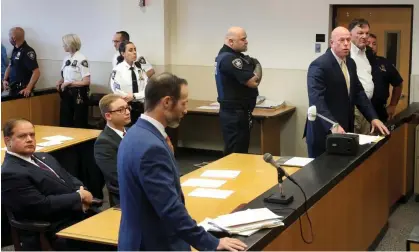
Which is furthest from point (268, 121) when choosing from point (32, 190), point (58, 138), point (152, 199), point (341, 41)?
point (152, 199)

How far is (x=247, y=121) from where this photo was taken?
239 inches

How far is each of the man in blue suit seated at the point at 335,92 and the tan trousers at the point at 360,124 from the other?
0.66 m

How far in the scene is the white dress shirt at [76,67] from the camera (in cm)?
812

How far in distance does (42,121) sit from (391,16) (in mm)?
4407

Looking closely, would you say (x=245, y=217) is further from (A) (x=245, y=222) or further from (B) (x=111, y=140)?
(B) (x=111, y=140)

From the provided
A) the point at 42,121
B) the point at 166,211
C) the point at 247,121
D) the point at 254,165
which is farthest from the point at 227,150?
the point at 166,211

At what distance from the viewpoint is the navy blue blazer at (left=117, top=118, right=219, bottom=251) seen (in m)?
2.38

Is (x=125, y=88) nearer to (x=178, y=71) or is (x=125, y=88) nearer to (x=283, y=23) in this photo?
(x=178, y=71)

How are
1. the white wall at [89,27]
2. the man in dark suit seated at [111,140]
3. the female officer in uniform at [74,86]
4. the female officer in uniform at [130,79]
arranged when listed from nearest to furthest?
the man in dark suit seated at [111,140] < the female officer in uniform at [130,79] < the female officer in uniform at [74,86] < the white wall at [89,27]

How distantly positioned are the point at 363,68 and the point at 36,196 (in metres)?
3.17

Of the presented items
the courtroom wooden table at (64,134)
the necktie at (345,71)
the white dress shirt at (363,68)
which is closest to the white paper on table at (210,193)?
the necktie at (345,71)

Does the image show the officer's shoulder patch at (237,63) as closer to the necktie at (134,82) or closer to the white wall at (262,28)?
the necktie at (134,82)

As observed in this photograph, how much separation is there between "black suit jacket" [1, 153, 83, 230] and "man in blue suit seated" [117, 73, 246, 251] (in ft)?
4.83

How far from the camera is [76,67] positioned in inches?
320
